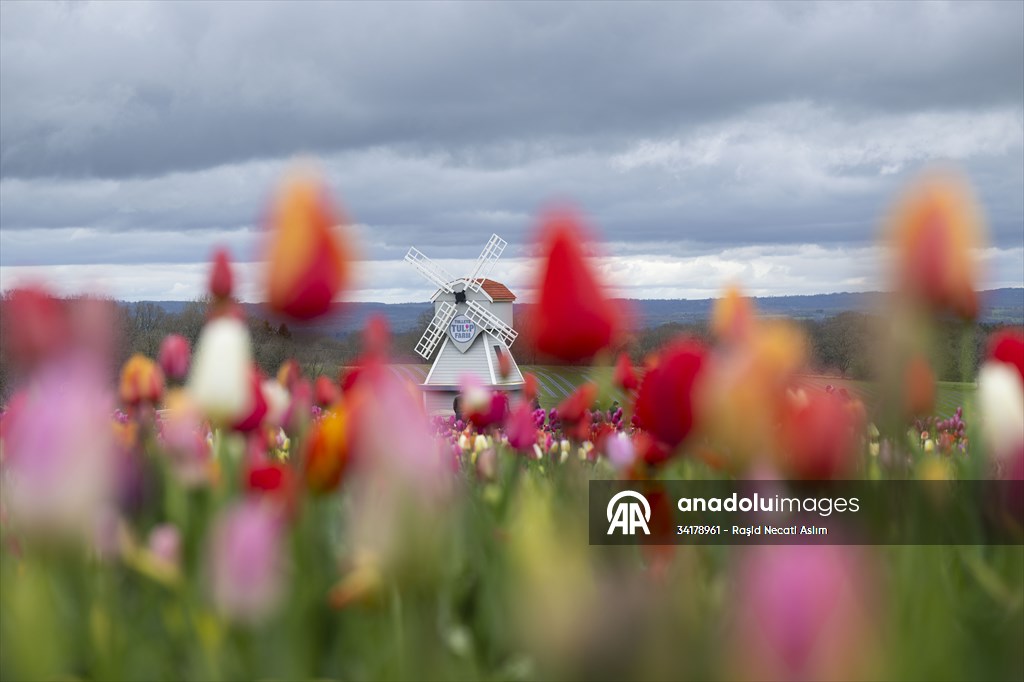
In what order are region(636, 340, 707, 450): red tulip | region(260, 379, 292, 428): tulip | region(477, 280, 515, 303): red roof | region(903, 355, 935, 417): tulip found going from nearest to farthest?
1. region(903, 355, 935, 417): tulip
2. region(636, 340, 707, 450): red tulip
3. region(260, 379, 292, 428): tulip
4. region(477, 280, 515, 303): red roof

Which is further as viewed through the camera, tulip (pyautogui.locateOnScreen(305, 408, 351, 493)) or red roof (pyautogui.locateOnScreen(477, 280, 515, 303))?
red roof (pyautogui.locateOnScreen(477, 280, 515, 303))

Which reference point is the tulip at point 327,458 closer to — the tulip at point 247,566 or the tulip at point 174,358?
the tulip at point 247,566

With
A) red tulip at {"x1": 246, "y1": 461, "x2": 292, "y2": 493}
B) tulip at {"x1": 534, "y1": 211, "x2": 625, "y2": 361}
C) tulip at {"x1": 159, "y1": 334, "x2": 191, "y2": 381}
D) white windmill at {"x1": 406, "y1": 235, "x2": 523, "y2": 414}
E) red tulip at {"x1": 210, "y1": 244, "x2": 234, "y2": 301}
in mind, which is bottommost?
red tulip at {"x1": 246, "y1": 461, "x2": 292, "y2": 493}

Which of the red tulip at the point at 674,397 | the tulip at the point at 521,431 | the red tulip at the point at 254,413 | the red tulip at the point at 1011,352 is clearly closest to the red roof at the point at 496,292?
the tulip at the point at 521,431

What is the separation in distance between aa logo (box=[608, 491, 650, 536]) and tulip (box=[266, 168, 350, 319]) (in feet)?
2.65

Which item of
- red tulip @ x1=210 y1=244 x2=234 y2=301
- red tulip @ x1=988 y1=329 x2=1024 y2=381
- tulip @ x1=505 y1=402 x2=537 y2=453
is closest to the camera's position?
red tulip @ x1=210 y1=244 x2=234 y2=301

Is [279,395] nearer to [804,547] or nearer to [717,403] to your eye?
[717,403]

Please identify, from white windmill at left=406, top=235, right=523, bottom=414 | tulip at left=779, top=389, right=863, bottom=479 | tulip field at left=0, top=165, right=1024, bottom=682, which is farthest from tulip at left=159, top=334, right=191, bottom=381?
white windmill at left=406, top=235, right=523, bottom=414

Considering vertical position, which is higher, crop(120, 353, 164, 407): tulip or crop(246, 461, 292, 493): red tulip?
crop(120, 353, 164, 407): tulip

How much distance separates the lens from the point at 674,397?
2.11 meters

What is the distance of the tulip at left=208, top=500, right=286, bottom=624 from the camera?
1.58 metres

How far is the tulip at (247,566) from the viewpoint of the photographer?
1575 mm

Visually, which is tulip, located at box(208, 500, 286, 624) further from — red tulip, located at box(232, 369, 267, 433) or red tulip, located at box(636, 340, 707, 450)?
red tulip, located at box(636, 340, 707, 450)

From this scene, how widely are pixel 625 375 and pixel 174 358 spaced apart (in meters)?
1.75
